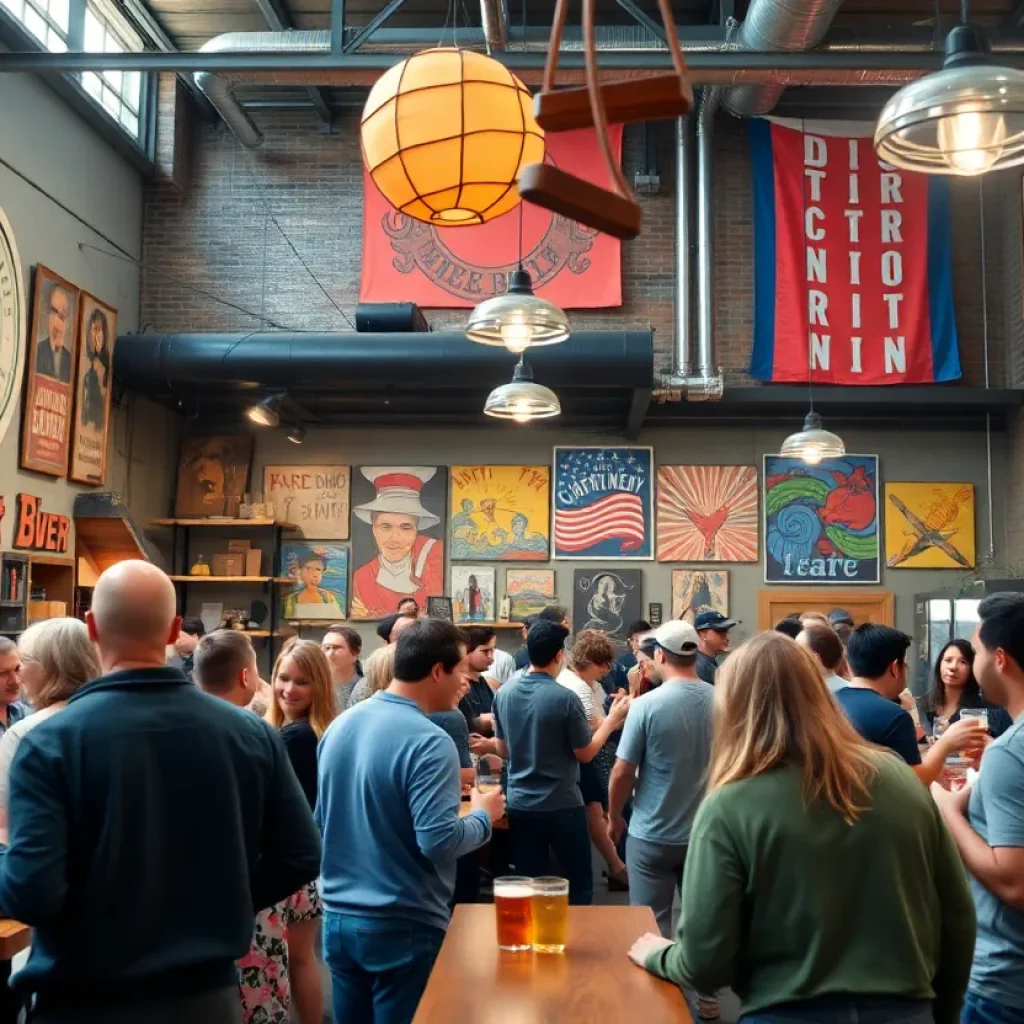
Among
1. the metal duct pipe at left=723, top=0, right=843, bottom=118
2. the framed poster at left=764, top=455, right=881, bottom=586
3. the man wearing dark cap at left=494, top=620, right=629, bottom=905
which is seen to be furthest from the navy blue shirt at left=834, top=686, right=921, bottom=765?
the framed poster at left=764, top=455, right=881, bottom=586

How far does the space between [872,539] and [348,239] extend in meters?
6.13

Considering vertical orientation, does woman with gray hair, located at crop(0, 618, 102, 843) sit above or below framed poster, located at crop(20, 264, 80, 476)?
below

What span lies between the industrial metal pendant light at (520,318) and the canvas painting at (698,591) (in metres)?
5.90

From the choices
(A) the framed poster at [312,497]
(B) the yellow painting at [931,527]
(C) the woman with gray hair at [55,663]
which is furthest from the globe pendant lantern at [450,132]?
(B) the yellow painting at [931,527]

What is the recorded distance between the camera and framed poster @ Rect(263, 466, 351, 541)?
11875 millimetres

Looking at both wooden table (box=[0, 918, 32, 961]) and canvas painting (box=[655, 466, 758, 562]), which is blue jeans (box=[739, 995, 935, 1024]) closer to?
wooden table (box=[0, 918, 32, 961])

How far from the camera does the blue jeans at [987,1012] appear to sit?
92.5 inches

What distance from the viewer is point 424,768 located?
3047 mm

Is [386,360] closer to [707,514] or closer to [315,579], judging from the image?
[315,579]

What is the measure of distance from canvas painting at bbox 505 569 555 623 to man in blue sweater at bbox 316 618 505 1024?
8496 mm

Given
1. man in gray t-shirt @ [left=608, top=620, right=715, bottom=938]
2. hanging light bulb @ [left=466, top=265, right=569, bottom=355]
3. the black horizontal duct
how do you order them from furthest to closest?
the black horizontal duct
hanging light bulb @ [left=466, top=265, right=569, bottom=355]
man in gray t-shirt @ [left=608, top=620, right=715, bottom=938]

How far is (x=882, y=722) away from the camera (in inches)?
150

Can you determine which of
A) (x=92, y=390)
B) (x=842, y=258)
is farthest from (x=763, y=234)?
(x=92, y=390)

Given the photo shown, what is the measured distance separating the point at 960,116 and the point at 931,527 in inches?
334
